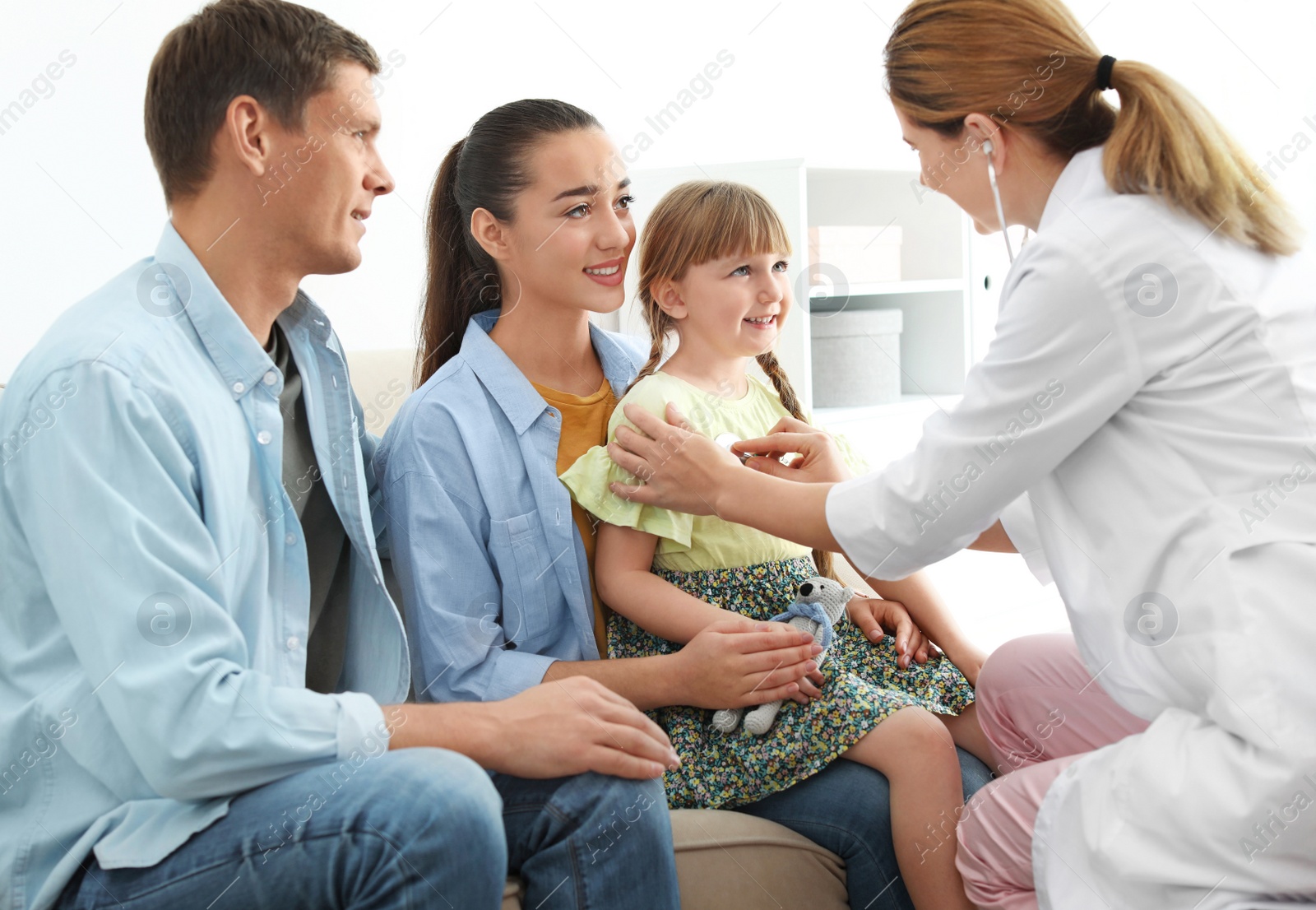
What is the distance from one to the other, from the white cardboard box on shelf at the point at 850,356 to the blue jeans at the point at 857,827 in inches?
61.7

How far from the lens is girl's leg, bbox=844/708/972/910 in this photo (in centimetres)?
125

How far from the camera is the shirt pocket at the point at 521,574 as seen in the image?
1.42m

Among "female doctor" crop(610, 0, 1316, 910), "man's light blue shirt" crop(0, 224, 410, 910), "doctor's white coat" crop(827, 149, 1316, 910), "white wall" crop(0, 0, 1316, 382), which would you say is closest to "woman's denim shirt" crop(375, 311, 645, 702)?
"man's light blue shirt" crop(0, 224, 410, 910)

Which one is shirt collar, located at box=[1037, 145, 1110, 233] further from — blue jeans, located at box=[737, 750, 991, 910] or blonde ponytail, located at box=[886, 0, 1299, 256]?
blue jeans, located at box=[737, 750, 991, 910]

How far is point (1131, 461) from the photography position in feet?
3.49

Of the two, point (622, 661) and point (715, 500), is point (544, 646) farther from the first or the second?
point (715, 500)

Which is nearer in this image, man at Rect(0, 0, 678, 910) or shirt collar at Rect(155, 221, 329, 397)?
man at Rect(0, 0, 678, 910)

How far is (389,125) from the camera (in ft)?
7.26

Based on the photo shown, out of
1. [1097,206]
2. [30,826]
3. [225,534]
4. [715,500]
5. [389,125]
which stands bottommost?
[30,826]

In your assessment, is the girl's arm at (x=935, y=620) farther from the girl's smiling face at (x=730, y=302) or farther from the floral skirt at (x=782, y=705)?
the girl's smiling face at (x=730, y=302)

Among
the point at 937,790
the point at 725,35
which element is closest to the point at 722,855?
the point at 937,790

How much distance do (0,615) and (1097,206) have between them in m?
1.15

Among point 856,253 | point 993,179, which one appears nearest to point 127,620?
point 993,179

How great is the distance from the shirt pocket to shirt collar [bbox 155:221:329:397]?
0.38 meters
